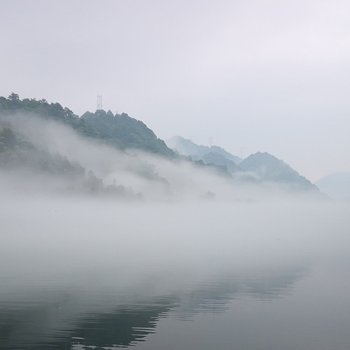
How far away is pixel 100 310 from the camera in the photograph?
32.7 m

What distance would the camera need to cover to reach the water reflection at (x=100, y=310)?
26.5 m

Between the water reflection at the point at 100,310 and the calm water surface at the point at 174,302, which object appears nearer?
the water reflection at the point at 100,310

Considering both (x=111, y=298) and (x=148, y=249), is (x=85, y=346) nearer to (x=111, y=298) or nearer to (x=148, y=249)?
(x=111, y=298)

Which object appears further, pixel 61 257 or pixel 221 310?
pixel 61 257

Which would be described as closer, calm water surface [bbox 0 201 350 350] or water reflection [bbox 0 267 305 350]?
water reflection [bbox 0 267 305 350]

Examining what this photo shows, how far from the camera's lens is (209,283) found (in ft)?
147

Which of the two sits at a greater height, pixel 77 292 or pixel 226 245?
pixel 226 245

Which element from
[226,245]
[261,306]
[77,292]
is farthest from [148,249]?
[261,306]

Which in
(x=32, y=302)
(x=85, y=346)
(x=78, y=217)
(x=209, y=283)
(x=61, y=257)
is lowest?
(x=85, y=346)

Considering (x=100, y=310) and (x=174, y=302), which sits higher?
(x=174, y=302)

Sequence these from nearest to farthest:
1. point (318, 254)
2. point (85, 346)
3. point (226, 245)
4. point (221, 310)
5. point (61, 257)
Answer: point (85, 346) < point (221, 310) < point (61, 257) < point (318, 254) < point (226, 245)

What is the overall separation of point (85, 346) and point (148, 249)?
52.6m

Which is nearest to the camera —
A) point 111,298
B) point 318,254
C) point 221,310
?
point 221,310

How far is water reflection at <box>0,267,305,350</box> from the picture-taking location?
26.5 meters
